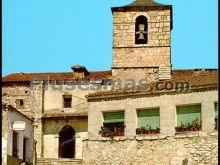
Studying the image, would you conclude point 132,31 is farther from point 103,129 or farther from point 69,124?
point 103,129

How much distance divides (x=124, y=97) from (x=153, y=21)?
12624 mm

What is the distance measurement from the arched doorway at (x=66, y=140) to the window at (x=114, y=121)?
36.6ft

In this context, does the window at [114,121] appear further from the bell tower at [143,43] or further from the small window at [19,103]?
the small window at [19,103]

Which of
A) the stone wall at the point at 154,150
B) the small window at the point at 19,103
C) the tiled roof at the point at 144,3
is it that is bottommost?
the stone wall at the point at 154,150

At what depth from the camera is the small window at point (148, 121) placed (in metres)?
25.5

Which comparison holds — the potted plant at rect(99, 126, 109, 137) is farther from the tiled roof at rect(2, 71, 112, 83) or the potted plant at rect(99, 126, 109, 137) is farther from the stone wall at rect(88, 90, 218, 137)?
the tiled roof at rect(2, 71, 112, 83)

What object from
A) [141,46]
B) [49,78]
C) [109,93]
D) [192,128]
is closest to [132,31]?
[141,46]

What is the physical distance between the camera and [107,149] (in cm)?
2606

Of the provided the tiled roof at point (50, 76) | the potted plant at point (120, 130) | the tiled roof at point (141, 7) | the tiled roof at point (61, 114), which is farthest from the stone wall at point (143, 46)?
the potted plant at point (120, 130)

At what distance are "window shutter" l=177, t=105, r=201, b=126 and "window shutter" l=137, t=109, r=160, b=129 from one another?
38.8 inches

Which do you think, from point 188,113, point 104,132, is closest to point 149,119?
point 188,113

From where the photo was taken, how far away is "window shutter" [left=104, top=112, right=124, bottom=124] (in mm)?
26375

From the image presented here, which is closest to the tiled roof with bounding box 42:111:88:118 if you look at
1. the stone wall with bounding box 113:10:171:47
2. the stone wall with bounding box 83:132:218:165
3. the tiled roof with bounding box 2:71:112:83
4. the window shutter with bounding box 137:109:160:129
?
the tiled roof with bounding box 2:71:112:83

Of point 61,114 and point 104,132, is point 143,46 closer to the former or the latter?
point 61,114
